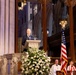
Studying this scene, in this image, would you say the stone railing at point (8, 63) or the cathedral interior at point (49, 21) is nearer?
the stone railing at point (8, 63)

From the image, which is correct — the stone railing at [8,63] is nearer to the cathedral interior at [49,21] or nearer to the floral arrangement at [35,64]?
the floral arrangement at [35,64]

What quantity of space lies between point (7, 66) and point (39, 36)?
4.33m

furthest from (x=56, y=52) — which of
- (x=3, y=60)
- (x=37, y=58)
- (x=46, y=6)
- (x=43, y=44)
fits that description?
(x=37, y=58)

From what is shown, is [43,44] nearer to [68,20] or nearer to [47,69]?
[68,20]

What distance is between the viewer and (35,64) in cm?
725

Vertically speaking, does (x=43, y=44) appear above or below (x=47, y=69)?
above

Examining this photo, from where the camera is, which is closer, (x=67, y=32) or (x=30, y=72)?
(x=30, y=72)

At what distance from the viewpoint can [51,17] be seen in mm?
15352

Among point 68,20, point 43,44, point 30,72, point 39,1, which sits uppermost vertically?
point 39,1

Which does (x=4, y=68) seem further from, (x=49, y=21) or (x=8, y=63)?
(x=49, y=21)

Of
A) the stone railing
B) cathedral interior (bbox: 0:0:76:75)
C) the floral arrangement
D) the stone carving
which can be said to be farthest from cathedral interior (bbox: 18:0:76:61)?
the floral arrangement

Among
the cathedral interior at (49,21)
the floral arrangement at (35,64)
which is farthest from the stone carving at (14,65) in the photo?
the cathedral interior at (49,21)

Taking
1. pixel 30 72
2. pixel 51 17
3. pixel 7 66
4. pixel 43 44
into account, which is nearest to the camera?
pixel 30 72

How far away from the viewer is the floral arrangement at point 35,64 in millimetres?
7160
